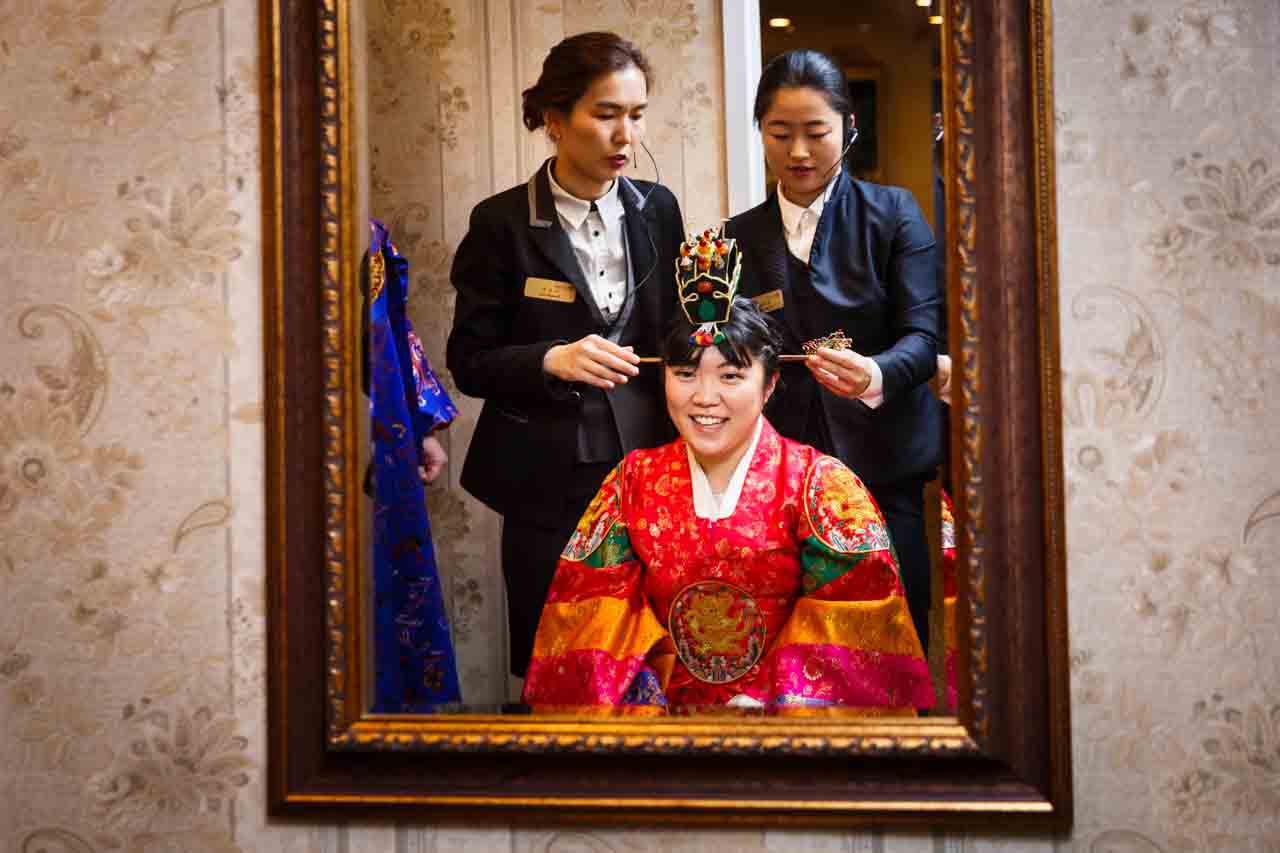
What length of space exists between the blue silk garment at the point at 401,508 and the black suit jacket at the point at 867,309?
0.40 m

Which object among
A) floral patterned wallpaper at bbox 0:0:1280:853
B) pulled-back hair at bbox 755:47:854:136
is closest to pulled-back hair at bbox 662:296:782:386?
floral patterned wallpaper at bbox 0:0:1280:853

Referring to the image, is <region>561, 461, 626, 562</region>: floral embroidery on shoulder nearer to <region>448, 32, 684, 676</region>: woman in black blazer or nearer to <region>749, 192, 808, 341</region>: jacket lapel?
<region>448, 32, 684, 676</region>: woman in black blazer

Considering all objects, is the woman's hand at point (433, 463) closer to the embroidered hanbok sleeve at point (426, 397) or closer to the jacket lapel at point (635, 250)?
the embroidered hanbok sleeve at point (426, 397)

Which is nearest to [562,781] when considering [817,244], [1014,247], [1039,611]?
[1039,611]

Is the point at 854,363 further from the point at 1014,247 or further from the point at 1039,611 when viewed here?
the point at 1039,611

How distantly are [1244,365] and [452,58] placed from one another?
977mm

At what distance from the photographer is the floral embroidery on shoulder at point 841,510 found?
Result: 55.0 inches

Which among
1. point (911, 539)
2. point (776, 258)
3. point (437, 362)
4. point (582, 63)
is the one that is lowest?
point (911, 539)

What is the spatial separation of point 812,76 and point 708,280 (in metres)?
0.26

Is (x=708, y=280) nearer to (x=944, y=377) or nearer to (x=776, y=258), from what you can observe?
(x=776, y=258)

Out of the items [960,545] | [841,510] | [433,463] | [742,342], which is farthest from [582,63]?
[960,545]

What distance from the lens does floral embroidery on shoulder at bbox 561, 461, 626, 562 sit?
1438 millimetres

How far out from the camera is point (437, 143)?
4.68 feet

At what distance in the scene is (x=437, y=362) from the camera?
1442mm
